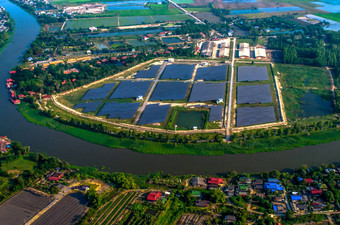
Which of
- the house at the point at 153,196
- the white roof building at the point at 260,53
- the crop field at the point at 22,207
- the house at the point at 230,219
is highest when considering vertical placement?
the white roof building at the point at 260,53

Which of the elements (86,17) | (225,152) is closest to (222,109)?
(225,152)

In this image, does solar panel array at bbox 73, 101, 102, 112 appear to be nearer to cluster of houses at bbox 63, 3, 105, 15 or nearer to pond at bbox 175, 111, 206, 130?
pond at bbox 175, 111, 206, 130

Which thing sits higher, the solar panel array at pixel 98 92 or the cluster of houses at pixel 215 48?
the cluster of houses at pixel 215 48

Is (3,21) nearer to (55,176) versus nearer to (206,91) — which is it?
(206,91)

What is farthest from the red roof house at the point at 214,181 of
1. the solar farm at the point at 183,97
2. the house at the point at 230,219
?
the solar farm at the point at 183,97

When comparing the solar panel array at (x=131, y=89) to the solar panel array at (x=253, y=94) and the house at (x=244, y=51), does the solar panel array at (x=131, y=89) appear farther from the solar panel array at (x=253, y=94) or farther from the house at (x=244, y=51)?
the house at (x=244, y=51)
